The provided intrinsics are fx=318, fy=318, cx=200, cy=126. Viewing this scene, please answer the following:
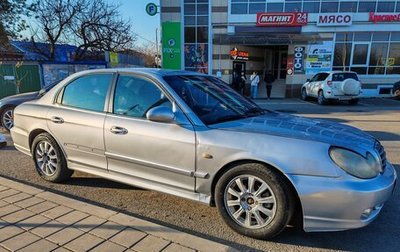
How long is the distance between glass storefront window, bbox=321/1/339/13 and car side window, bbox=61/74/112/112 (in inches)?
764

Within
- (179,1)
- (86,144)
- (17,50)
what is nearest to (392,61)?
(179,1)

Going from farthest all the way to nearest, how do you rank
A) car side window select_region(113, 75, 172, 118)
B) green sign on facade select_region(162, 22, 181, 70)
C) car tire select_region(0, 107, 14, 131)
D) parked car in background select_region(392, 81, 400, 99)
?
green sign on facade select_region(162, 22, 181, 70) < parked car in background select_region(392, 81, 400, 99) < car tire select_region(0, 107, 14, 131) < car side window select_region(113, 75, 172, 118)

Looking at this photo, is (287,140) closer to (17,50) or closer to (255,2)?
(255,2)

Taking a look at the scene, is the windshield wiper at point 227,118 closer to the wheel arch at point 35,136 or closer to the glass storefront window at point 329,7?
the wheel arch at point 35,136

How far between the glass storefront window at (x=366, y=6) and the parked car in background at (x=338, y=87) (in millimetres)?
6864

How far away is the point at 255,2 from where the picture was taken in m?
20.2

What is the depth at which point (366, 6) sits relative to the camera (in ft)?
65.3

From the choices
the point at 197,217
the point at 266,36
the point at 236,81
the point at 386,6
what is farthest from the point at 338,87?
the point at 197,217

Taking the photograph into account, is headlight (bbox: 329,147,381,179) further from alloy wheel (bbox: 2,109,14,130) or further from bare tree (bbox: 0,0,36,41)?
bare tree (bbox: 0,0,36,41)

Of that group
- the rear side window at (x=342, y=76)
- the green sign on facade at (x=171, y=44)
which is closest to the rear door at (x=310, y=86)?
the rear side window at (x=342, y=76)

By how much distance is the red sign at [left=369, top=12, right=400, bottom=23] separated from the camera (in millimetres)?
19766

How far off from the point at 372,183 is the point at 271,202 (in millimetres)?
892

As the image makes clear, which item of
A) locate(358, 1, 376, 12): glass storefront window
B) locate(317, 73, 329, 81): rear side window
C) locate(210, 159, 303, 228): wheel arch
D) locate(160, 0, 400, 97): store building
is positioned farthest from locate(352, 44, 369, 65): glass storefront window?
locate(210, 159, 303, 228): wheel arch

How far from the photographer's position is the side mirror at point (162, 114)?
3.29 metres
